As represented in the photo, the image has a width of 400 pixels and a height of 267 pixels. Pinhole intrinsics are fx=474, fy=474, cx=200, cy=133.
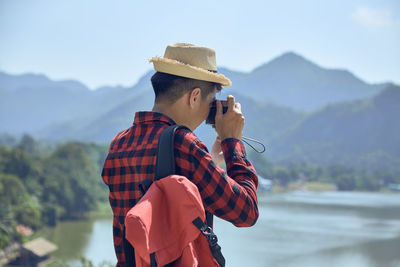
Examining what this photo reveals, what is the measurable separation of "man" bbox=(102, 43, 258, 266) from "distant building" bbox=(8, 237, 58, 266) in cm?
2095

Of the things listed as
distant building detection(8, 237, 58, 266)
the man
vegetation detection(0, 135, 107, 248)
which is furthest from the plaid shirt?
vegetation detection(0, 135, 107, 248)

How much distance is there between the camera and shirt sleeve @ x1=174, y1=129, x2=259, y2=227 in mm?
1046

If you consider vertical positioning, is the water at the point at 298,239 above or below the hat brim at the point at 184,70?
below

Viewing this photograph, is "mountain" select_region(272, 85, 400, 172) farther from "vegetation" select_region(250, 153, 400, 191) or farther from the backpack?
the backpack

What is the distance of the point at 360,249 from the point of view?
2453 centimetres

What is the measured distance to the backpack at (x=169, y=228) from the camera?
934 millimetres

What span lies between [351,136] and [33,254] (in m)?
83.5

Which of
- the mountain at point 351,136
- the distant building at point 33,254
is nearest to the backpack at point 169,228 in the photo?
the distant building at point 33,254

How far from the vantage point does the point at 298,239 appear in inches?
1010

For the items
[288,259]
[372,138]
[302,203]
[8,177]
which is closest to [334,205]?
[302,203]

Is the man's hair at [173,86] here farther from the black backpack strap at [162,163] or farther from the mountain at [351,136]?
the mountain at [351,136]

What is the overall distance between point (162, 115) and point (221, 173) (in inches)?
8.7

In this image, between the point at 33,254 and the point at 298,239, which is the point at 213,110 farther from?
the point at 298,239

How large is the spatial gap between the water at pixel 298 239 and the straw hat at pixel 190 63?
19.1 m
